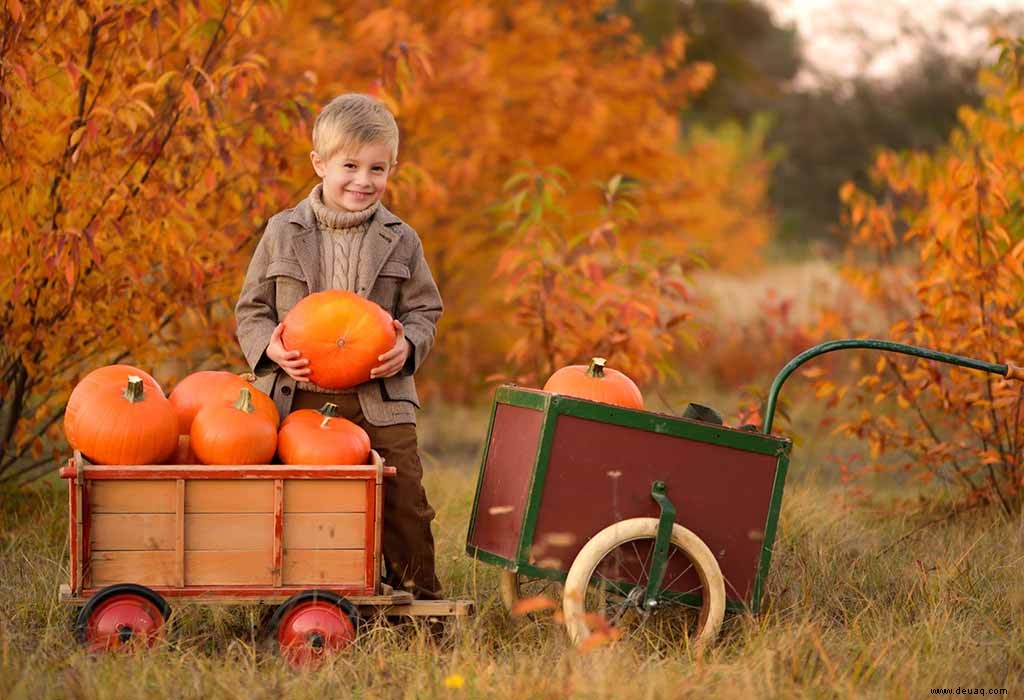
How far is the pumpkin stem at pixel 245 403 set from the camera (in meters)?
3.17

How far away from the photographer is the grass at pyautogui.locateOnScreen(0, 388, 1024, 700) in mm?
2834

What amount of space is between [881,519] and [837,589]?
1.35 meters

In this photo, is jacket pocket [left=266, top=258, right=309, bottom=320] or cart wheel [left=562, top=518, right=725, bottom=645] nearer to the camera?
cart wheel [left=562, top=518, right=725, bottom=645]

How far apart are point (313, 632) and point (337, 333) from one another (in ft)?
2.45

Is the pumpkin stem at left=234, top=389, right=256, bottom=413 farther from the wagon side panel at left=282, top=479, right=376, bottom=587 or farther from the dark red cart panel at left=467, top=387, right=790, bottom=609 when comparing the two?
the dark red cart panel at left=467, top=387, right=790, bottom=609

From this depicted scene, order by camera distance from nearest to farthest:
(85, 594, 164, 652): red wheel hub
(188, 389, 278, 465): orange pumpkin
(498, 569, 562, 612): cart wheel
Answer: (85, 594, 164, 652): red wheel hub < (188, 389, 278, 465): orange pumpkin < (498, 569, 562, 612): cart wheel

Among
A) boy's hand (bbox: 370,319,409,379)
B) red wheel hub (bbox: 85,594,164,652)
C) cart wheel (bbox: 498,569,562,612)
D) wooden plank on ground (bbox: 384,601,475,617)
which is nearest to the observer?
red wheel hub (bbox: 85,594,164,652)

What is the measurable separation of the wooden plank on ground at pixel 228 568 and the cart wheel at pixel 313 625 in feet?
0.31

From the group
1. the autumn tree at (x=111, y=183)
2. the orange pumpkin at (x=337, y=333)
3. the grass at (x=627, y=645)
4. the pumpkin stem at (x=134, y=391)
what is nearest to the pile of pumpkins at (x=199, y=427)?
the pumpkin stem at (x=134, y=391)

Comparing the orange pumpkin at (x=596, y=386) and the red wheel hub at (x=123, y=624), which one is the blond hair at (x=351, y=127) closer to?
the orange pumpkin at (x=596, y=386)

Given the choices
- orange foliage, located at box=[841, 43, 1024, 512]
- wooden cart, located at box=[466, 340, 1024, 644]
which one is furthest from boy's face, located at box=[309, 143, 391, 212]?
orange foliage, located at box=[841, 43, 1024, 512]

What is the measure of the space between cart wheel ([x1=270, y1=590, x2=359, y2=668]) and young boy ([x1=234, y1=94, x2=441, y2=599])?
38cm

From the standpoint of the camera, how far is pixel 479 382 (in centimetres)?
902

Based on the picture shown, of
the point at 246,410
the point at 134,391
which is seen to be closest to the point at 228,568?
the point at 246,410
